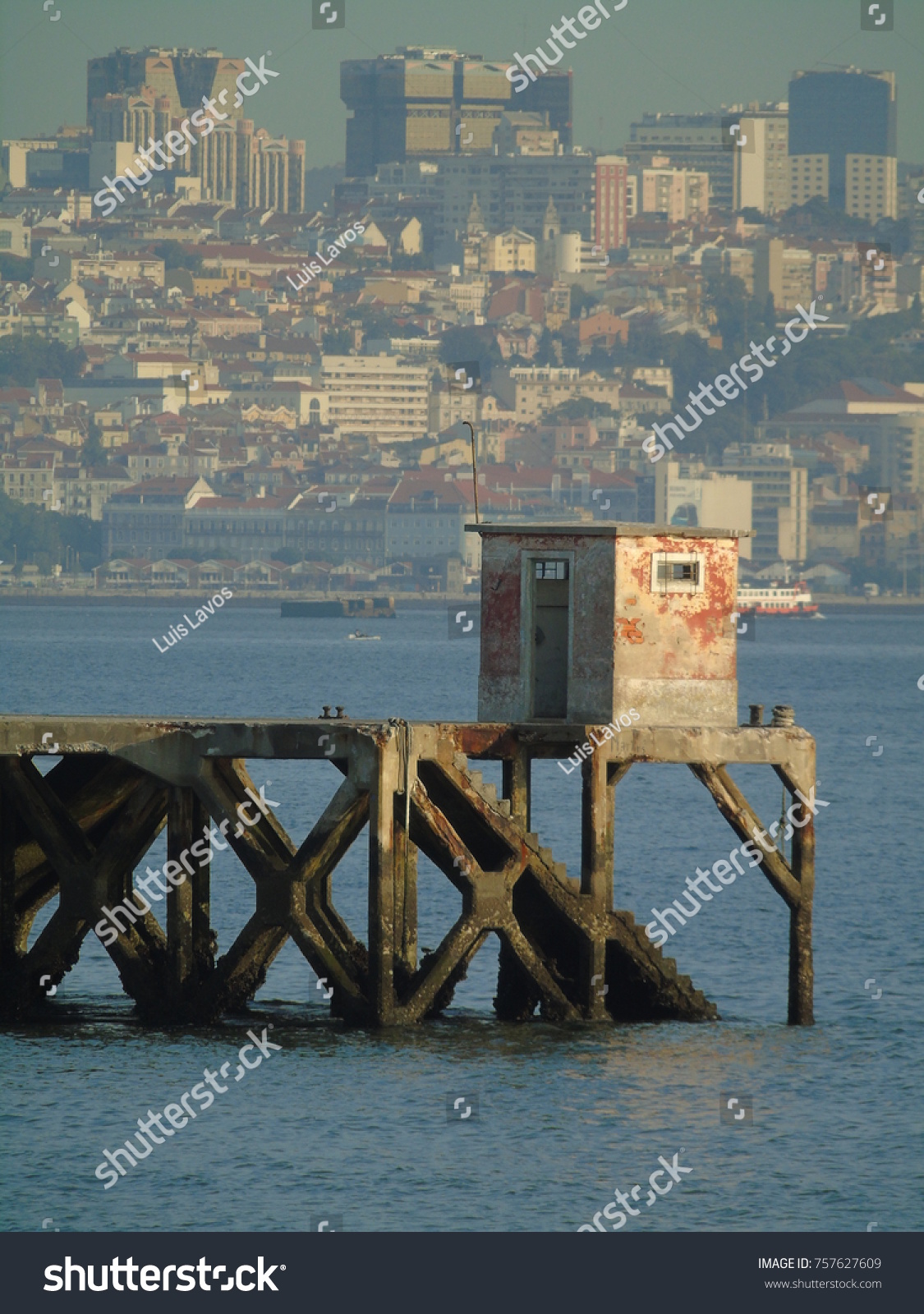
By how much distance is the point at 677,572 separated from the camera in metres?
33.2

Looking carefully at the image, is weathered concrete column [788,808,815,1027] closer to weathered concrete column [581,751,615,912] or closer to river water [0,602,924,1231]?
river water [0,602,924,1231]

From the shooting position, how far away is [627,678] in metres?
32.9

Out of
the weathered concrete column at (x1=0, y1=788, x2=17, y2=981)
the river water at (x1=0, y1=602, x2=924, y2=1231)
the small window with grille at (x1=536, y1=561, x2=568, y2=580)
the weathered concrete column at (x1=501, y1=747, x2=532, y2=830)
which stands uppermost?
the small window with grille at (x1=536, y1=561, x2=568, y2=580)

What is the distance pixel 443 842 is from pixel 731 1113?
4.72 m

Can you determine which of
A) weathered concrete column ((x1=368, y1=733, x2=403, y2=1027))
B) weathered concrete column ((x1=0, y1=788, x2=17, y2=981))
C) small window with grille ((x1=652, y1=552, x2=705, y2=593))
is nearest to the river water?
weathered concrete column ((x1=0, y1=788, x2=17, y2=981))

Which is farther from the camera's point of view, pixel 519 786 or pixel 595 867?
pixel 519 786

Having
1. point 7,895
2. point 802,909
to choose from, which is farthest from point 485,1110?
point 7,895

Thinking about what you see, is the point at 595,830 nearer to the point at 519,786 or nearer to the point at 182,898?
the point at 519,786

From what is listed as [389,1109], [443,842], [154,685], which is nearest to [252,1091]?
[389,1109]

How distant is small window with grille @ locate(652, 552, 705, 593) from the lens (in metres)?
33.1

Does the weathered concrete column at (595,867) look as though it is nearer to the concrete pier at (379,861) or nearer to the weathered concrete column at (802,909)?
the concrete pier at (379,861)

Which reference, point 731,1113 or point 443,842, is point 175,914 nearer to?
point 443,842

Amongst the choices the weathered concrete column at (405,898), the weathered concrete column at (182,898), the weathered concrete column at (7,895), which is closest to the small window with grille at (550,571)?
the weathered concrete column at (405,898)

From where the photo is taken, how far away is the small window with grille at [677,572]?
3306cm
